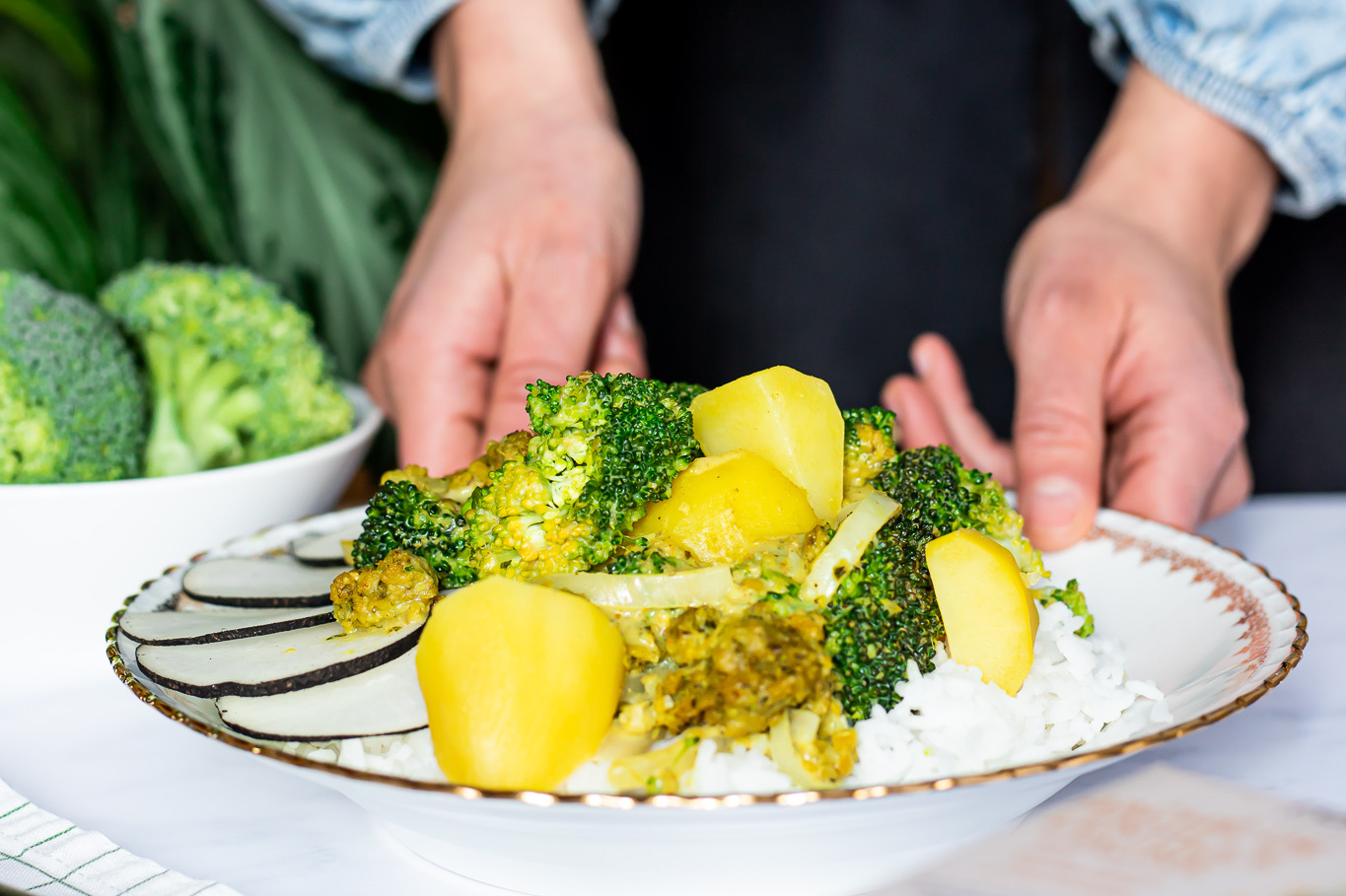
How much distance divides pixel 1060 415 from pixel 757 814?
126 centimetres

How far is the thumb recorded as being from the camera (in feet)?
→ 5.45

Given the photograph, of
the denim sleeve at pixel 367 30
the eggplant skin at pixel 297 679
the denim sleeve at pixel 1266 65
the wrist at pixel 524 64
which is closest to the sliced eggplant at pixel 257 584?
the eggplant skin at pixel 297 679

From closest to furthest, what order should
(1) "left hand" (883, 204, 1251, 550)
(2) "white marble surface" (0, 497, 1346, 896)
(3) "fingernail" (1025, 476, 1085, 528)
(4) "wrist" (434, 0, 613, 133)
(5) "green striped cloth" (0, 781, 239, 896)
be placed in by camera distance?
(5) "green striped cloth" (0, 781, 239, 896) → (2) "white marble surface" (0, 497, 1346, 896) → (3) "fingernail" (1025, 476, 1085, 528) → (1) "left hand" (883, 204, 1251, 550) → (4) "wrist" (434, 0, 613, 133)

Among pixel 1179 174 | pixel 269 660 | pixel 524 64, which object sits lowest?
pixel 269 660

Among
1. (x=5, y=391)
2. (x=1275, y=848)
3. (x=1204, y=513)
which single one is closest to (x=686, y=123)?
(x=1204, y=513)

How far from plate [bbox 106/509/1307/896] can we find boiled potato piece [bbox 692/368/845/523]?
407 mm

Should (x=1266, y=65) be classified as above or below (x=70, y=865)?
above

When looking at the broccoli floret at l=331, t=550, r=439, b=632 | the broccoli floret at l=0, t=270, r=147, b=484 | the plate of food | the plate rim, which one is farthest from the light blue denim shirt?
the broccoli floret at l=331, t=550, r=439, b=632

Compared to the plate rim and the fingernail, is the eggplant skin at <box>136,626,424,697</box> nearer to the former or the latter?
the plate rim

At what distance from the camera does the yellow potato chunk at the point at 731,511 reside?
1158 mm

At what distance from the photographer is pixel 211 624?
1232 millimetres

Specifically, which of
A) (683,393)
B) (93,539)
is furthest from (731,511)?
(93,539)

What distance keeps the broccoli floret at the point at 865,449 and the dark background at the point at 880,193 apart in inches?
75.5

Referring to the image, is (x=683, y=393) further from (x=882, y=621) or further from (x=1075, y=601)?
(x=1075, y=601)
